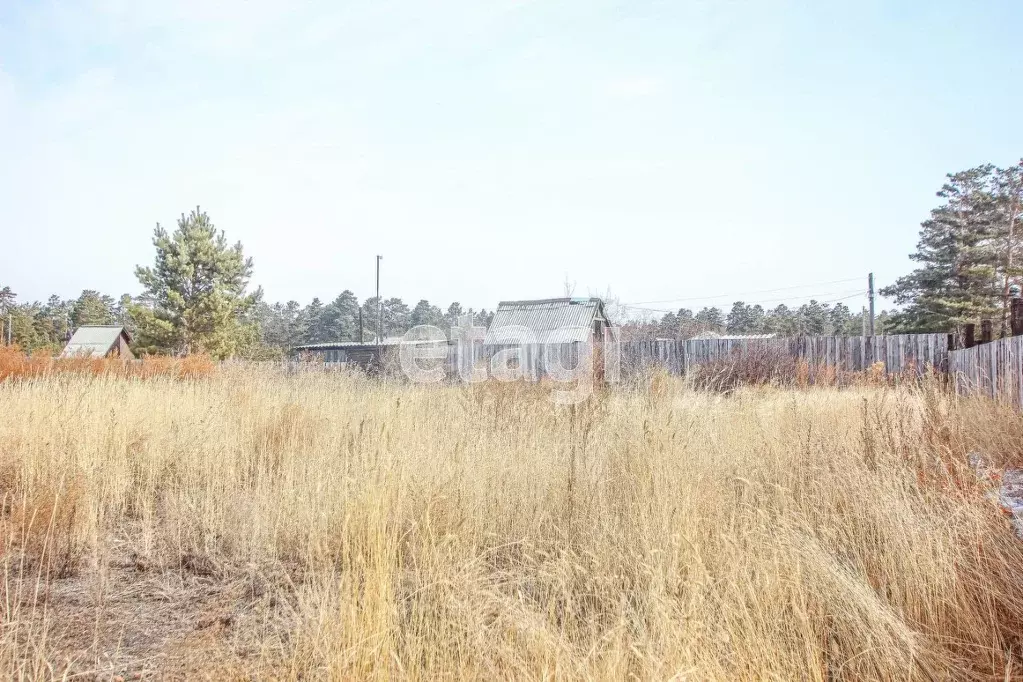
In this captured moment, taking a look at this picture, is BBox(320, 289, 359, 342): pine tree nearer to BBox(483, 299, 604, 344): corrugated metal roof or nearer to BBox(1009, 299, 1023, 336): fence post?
BBox(483, 299, 604, 344): corrugated metal roof

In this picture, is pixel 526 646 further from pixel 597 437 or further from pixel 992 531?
pixel 597 437

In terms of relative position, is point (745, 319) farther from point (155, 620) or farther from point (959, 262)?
point (155, 620)

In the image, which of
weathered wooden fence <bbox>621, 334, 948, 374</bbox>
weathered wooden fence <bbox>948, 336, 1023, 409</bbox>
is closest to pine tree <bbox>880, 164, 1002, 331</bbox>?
weathered wooden fence <bbox>621, 334, 948, 374</bbox>

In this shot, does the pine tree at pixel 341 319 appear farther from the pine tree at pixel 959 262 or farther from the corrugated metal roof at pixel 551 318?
the pine tree at pixel 959 262

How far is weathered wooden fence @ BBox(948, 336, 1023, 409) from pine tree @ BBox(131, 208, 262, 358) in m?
23.8

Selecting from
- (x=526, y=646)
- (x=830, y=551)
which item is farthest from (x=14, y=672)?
(x=830, y=551)

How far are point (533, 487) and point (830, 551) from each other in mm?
1511

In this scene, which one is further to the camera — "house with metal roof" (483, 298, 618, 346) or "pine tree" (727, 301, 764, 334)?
"pine tree" (727, 301, 764, 334)

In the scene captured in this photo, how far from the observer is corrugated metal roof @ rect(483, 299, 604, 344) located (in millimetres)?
23516

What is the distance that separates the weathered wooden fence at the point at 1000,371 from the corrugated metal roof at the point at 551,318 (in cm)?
1557

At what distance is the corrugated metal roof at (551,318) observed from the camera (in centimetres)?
2352

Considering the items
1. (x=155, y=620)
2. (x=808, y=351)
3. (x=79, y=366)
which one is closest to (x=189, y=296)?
(x=79, y=366)

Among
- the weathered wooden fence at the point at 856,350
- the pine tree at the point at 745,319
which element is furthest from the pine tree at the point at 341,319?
the weathered wooden fence at the point at 856,350

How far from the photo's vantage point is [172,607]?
9.03 feet
